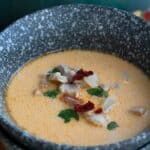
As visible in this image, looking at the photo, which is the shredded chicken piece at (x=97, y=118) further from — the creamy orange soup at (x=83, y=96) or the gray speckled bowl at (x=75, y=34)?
the gray speckled bowl at (x=75, y=34)

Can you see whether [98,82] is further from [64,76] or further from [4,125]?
[4,125]

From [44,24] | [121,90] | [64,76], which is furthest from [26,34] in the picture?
[121,90]

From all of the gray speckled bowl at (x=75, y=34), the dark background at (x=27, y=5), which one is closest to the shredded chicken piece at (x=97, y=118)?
the gray speckled bowl at (x=75, y=34)

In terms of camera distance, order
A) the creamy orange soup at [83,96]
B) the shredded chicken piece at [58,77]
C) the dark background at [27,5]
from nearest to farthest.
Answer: the creamy orange soup at [83,96] → the shredded chicken piece at [58,77] → the dark background at [27,5]

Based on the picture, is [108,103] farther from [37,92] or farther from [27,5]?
[27,5]

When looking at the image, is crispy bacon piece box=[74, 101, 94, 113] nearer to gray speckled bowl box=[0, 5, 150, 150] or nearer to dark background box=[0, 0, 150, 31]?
gray speckled bowl box=[0, 5, 150, 150]

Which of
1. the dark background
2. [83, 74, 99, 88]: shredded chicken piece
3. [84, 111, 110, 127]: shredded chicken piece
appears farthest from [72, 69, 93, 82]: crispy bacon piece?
the dark background
